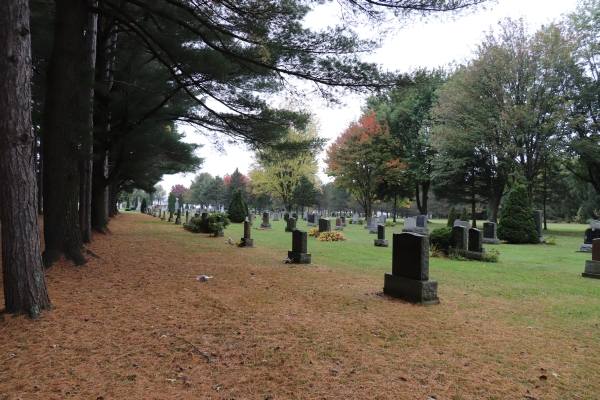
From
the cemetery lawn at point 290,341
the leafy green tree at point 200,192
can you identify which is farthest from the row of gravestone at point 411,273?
the leafy green tree at point 200,192

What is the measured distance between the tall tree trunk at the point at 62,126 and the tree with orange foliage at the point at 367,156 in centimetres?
2576

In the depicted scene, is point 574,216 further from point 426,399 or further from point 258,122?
point 426,399

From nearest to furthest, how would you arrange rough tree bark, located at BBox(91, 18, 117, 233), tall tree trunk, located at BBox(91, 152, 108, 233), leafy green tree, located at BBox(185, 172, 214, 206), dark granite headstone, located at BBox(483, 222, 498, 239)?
rough tree bark, located at BBox(91, 18, 117, 233), tall tree trunk, located at BBox(91, 152, 108, 233), dark granite headstone, located at BBox(483, 222, 498, 239), leafy green tree, located at BBox(185, 172, 214, 206)

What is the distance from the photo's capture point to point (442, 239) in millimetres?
11211

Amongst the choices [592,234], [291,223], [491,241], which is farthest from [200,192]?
[592,234]

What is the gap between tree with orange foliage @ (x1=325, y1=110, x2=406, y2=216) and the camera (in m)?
30.5

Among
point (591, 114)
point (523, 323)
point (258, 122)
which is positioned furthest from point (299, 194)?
point (523, 323)

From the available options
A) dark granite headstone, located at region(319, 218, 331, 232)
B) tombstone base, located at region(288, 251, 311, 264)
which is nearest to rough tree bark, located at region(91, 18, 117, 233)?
tombstone base, located at region(288, 251, 311, 264)

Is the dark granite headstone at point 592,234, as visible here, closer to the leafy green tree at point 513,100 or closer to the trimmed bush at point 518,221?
the trimmed bush at point 518,221

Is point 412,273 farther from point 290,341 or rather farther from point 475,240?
point 475,240

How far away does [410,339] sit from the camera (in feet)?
12.2

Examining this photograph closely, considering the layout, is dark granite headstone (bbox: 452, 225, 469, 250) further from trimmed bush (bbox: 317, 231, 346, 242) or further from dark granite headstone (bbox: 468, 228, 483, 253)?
trimmed bush (bbox: 317, 231, 346, 242)

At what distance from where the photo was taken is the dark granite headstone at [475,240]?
34.5 feet

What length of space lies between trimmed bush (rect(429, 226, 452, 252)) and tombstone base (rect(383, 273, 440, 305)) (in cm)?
632
